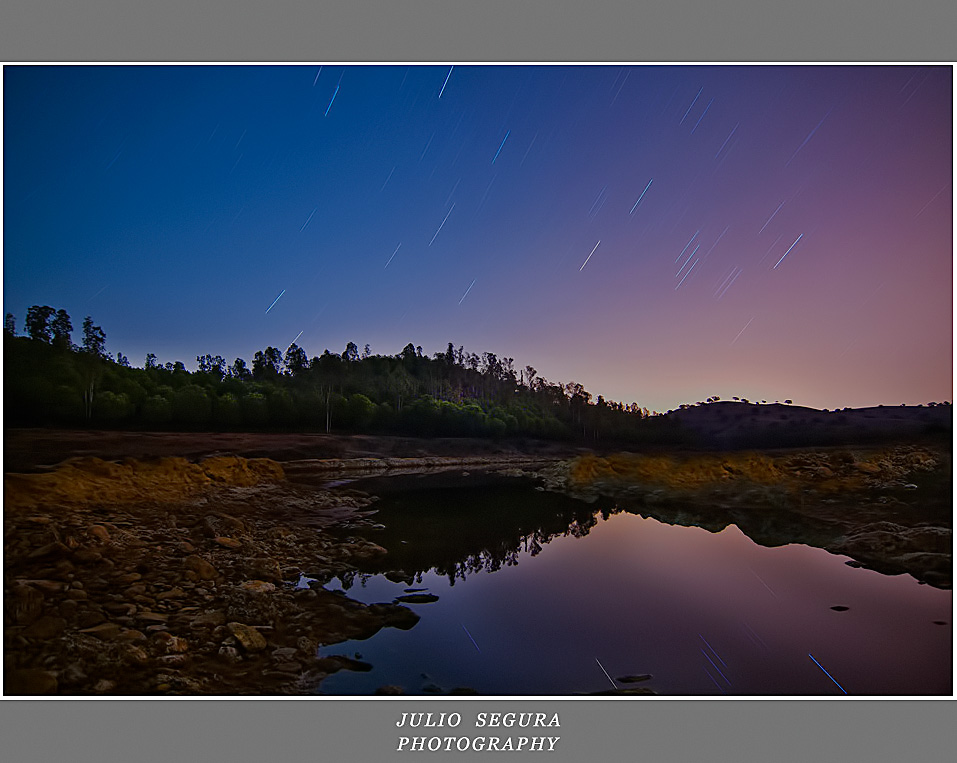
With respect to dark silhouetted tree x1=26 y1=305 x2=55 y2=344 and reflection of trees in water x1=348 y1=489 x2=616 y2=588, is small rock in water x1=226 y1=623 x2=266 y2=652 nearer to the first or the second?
reflection of trees in water x1=348 y1=489 x2=616 y2=588

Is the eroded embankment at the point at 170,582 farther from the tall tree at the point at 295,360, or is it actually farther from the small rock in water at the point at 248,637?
the tall tree at the point at 295,360

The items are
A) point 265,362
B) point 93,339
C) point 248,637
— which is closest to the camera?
point 248,637

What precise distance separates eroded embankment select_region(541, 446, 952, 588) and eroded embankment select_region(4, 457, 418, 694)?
2.37 metres

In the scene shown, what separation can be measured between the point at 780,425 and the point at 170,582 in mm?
4626

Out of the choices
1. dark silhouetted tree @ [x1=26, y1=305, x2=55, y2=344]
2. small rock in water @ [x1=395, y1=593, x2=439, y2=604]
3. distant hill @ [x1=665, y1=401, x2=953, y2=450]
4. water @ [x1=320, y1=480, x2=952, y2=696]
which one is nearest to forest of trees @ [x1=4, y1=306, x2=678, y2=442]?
dark silhouetted tree @ [x1=26, y1=305, x2=55, y2=344]

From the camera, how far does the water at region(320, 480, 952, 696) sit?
267 centimetres

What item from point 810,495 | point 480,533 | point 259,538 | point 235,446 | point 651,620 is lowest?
point 651,620

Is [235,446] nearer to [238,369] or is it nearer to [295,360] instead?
[238,369]

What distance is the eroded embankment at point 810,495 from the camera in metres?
3.33

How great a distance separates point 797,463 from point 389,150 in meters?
4.34

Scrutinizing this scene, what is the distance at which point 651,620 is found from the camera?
3139 mm

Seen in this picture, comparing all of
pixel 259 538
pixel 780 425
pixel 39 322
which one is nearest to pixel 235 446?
pixel 259 538

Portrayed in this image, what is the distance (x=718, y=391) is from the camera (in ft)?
13.2

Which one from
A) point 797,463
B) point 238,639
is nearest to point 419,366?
point 238,639
